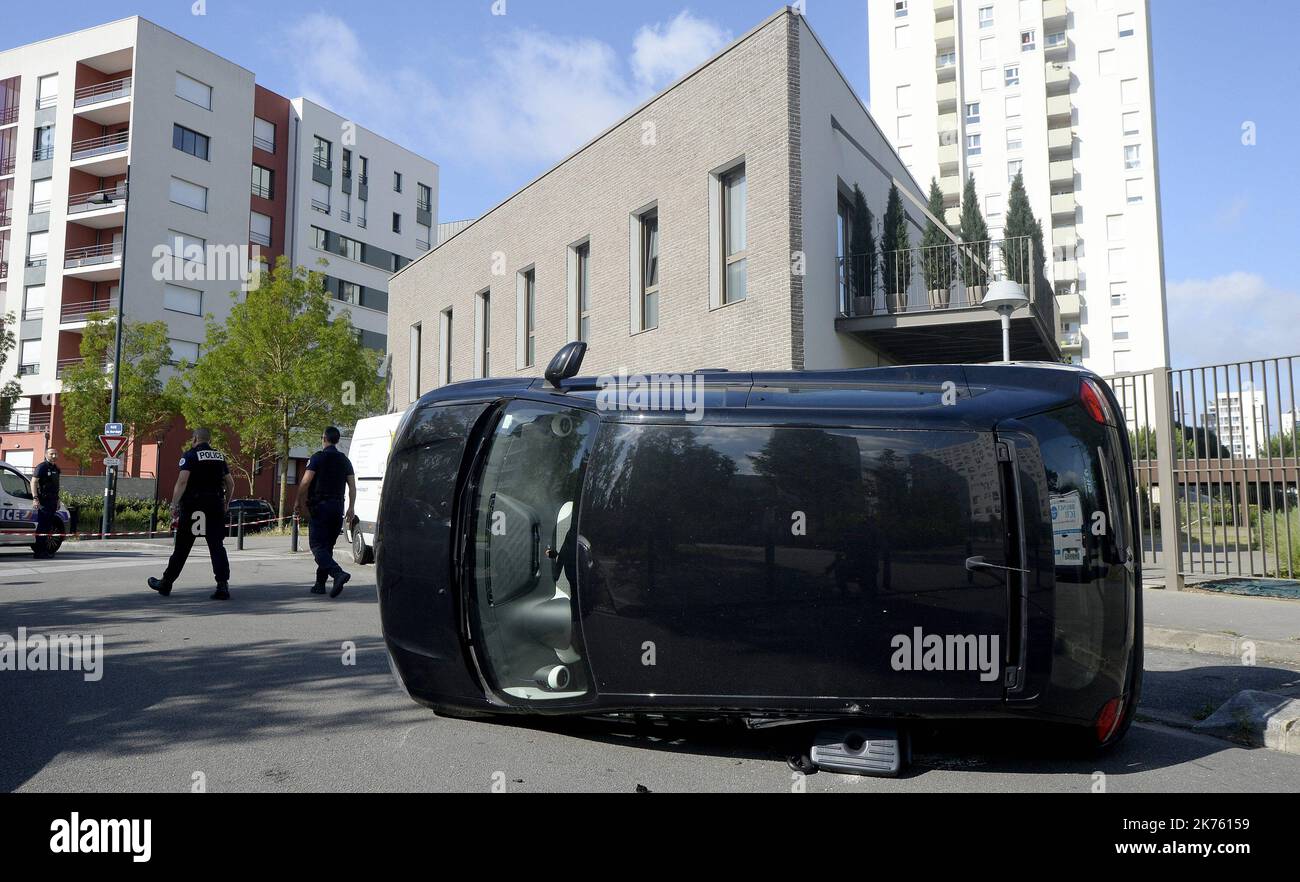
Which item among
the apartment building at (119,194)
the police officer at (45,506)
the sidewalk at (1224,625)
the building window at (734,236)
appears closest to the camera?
the sidewalk at (1224,625)

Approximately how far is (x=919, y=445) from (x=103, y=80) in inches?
1944

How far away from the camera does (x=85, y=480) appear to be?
32.5 m

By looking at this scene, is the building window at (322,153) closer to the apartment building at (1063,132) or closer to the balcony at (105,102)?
the balcony at (105,102)

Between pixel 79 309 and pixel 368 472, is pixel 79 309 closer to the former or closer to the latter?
pixel 79 309

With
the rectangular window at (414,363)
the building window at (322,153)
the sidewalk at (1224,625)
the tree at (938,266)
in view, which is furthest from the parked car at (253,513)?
the sidewalk at (1224,625)

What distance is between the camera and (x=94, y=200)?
4022 centimetres

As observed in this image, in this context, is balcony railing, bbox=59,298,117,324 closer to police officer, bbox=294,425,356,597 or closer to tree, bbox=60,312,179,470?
tree, bbox=60,312,179,470

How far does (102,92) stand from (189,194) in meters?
5.60

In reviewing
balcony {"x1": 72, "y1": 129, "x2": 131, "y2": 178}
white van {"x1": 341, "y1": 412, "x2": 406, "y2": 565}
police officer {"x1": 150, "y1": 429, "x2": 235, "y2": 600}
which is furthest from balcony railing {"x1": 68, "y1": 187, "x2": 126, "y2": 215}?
police officer {"x1": 150, "y1": 429, "x2": 235, "y2": 600}

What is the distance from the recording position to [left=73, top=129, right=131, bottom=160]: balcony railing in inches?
1561

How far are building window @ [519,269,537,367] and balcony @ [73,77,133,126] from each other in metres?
29.0

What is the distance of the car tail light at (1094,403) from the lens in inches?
149

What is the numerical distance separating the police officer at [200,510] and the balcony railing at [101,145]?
37.9 metres
